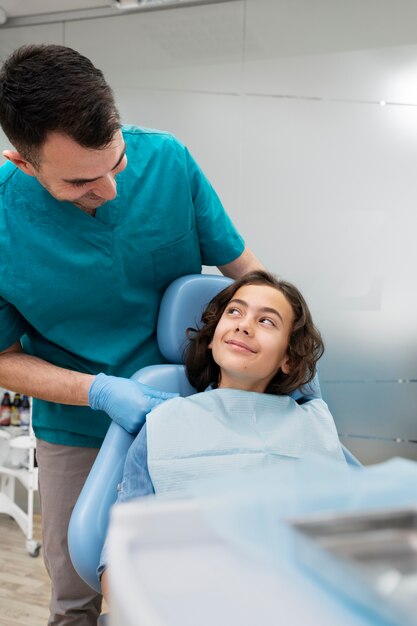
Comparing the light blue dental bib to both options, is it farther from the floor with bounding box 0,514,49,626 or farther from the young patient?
the floor with bounding box 0,514,49,626

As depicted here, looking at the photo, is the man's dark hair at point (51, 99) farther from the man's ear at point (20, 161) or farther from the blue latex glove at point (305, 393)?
the blue latex glove at point (305, 393)

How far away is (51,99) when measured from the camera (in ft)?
3.31

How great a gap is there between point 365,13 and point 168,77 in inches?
38.1

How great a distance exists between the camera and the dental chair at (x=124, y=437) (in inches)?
43.3

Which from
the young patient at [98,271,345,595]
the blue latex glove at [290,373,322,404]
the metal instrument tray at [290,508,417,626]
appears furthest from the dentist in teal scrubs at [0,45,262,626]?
the metal instrument tray at [290,508,417,626]

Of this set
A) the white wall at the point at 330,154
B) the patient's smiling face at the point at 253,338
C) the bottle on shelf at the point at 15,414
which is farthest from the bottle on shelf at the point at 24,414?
the patient's smiling face at the point at 253,338

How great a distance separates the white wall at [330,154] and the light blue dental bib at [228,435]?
1.37 meters

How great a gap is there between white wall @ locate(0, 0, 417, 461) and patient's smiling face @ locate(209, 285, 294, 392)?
1.33 meters

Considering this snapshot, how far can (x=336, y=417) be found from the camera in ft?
8.94

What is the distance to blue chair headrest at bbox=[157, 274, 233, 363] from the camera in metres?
1.44

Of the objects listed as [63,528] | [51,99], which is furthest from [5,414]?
[51,99]

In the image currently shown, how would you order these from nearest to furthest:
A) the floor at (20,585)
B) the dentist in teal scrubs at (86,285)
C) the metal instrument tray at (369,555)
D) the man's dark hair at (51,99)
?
the metal instrument tray at (369,555)
the man's dark hair at (51,99)
the dentist in teal scrubs at (86,285)
the floor at (20,585)

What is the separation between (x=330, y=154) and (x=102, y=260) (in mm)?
1664

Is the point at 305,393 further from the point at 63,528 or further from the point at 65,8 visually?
the point at 65,8
